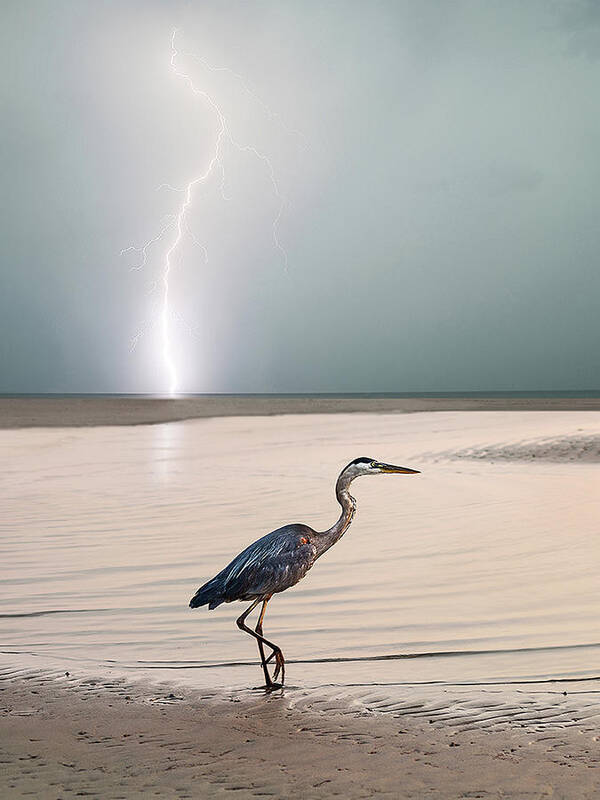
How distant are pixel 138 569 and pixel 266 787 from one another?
516cm

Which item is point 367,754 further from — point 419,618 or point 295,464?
point 295,464

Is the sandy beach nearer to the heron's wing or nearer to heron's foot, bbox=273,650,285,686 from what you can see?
heron's foot, bbox=273,650,285,686

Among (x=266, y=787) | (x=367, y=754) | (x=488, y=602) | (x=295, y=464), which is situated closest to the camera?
(x=266, y=787)

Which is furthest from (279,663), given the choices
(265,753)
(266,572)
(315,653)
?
(265,753)

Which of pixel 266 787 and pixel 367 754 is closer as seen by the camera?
pixel 266 787

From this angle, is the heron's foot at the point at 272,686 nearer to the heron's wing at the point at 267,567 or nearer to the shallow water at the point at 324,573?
the shallow water at the point at 324,573

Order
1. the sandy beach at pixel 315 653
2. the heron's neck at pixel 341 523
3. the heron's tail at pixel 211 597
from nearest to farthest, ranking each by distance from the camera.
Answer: the sandy beach at pixel 315 653
the heron's tail at pixel 211 597
the heron's neck at pixel 341 523

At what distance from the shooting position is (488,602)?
7.47 metres

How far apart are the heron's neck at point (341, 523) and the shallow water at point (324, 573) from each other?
2.43ft

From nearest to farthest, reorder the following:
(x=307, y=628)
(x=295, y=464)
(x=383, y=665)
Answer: (x=383, y=665)
(x=307, y=628)
(x=295, y=464)

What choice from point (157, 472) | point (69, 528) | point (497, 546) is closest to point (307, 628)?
point (497, 546)

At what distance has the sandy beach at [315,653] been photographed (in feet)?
13.4

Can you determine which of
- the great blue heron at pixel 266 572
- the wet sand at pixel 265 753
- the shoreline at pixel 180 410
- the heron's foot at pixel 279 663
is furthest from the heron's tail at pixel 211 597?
the shoreline at pixel 180 410

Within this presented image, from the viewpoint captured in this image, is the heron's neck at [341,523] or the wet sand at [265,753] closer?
the wet sand at [265,753]
